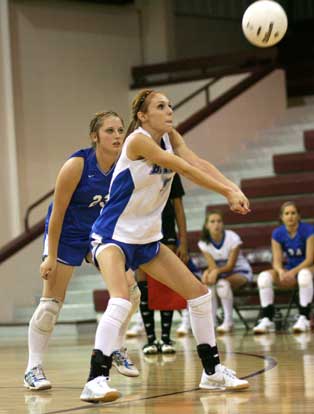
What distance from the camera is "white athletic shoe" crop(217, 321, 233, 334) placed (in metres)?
10.5

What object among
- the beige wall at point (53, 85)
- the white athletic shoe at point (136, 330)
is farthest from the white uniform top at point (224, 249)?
the beige wall at point (53, 85)

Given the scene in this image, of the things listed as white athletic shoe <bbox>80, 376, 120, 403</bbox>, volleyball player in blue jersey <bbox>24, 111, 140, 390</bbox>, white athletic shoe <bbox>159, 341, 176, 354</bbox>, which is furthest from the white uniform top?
white athletic shoe <bbox>80, 376, 120, 403</bbox>

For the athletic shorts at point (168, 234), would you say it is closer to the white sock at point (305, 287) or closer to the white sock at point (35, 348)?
the white sock at point (305, 287)

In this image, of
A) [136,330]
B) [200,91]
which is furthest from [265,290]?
[200,91]

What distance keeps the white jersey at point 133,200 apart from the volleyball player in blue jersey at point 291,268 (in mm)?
4827

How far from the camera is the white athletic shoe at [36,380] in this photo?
20.0ft

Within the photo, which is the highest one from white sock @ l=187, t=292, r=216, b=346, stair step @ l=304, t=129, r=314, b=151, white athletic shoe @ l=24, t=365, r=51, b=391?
stair step @ l=304, t=129, r=314, b=151

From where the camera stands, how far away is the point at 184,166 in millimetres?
5277

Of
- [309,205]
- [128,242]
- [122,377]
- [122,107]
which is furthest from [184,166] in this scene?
[122,107]

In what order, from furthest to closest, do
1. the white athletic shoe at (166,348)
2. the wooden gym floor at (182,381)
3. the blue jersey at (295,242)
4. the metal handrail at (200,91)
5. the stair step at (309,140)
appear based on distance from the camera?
the metal handrail at (200,91)
the stair step at (309,140)
the blue jersey at (295,242)
the white athletic shoe at (166,348)
the wooden gym floor at (182,381)

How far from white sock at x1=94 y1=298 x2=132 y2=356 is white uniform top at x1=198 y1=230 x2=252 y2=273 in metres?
5.70

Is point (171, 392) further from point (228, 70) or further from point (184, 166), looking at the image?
point (228, 70)

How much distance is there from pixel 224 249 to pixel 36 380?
5.11 meters

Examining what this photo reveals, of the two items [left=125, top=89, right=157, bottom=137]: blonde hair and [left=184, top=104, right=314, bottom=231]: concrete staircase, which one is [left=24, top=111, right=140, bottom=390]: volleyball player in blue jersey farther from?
[left=184, top=104, right=314, bottom=231]: concrete staircase
